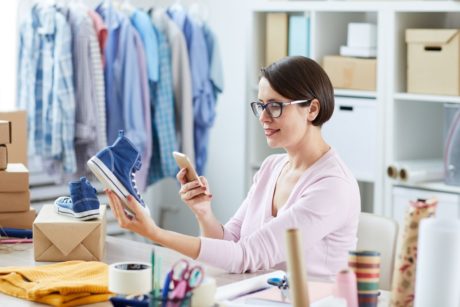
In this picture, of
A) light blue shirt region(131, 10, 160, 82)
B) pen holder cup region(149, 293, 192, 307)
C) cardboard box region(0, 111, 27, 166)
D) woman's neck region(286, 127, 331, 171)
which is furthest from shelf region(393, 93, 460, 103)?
pen holder cup region(149, 293, 192, 307)

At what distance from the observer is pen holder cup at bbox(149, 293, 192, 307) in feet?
6.00

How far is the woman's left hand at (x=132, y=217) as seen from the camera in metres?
2.32

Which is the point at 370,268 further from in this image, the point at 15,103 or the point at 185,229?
the point at 185,229

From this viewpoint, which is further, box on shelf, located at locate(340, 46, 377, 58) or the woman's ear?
box on shelf, located at locate(340, 46, 377, 58)

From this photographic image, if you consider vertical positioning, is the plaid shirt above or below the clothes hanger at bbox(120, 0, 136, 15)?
below

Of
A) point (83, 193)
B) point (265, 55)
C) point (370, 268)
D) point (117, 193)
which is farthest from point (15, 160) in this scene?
point (370, 268)

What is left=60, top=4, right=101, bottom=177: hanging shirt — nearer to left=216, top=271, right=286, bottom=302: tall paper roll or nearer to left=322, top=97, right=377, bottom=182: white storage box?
left=322, top=97, right=377, bottom=182: white storage box

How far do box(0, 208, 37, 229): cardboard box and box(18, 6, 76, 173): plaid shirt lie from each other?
1.42 m

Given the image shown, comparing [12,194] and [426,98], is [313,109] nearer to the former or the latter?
[12,194]

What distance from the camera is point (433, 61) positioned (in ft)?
13.6

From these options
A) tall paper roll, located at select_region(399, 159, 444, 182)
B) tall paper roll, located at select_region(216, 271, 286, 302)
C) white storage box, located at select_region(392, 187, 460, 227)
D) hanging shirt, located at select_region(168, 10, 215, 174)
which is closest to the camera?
tall paper roll, located at select_region(216, 271, 286, 302)

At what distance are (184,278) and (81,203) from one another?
3.13ft

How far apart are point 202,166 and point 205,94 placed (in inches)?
15.0

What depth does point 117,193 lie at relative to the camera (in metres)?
2.35
